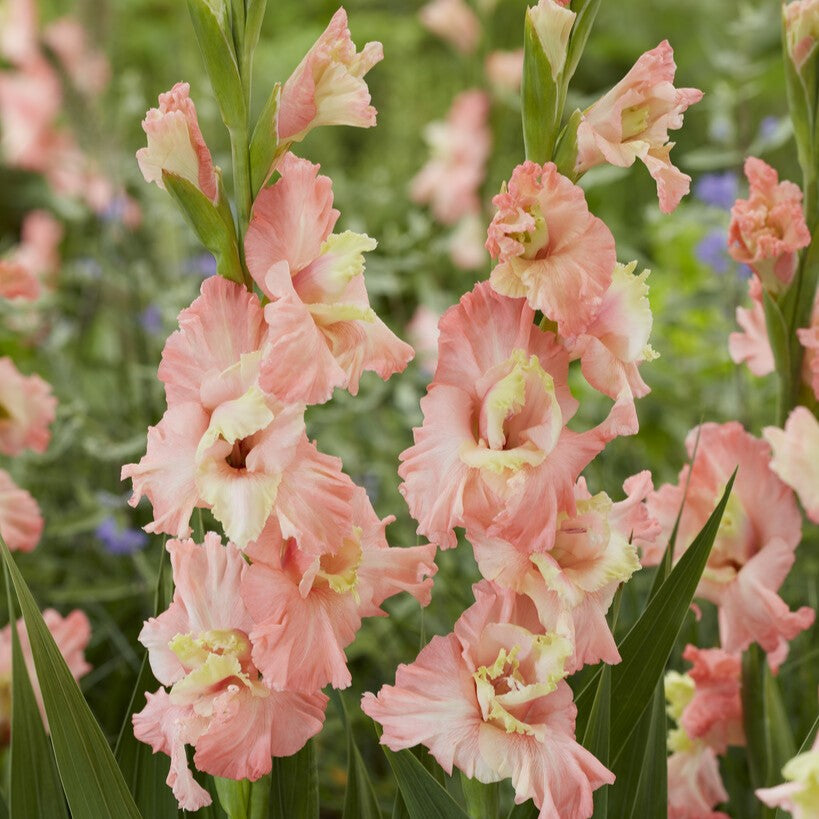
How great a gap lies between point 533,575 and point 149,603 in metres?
1.08

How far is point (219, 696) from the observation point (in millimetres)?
729

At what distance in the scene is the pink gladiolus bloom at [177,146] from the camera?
713 mm

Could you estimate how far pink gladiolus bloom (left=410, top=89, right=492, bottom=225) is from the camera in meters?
2.77

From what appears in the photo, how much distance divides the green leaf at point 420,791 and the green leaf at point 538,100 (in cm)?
38

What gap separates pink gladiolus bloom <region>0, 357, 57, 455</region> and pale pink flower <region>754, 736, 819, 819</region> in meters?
0.82

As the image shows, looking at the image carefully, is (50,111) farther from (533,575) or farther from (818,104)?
(533,575)

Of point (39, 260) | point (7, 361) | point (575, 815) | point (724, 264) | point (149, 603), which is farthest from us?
point (39, 260)

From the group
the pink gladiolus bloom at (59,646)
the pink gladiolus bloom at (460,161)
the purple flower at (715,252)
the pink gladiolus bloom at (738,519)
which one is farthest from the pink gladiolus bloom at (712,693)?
the pink gladiolus bloom at (460,161)

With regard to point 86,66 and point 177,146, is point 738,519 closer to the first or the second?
point 177,146

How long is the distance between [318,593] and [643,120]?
13.9 inches

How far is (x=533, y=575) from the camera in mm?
738

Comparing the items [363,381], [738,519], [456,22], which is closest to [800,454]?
[738,519]

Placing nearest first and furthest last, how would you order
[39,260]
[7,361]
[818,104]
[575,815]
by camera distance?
[575,815], [818,104], [7,361], [39,260]

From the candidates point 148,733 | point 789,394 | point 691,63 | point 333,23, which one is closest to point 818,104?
point 789,394
